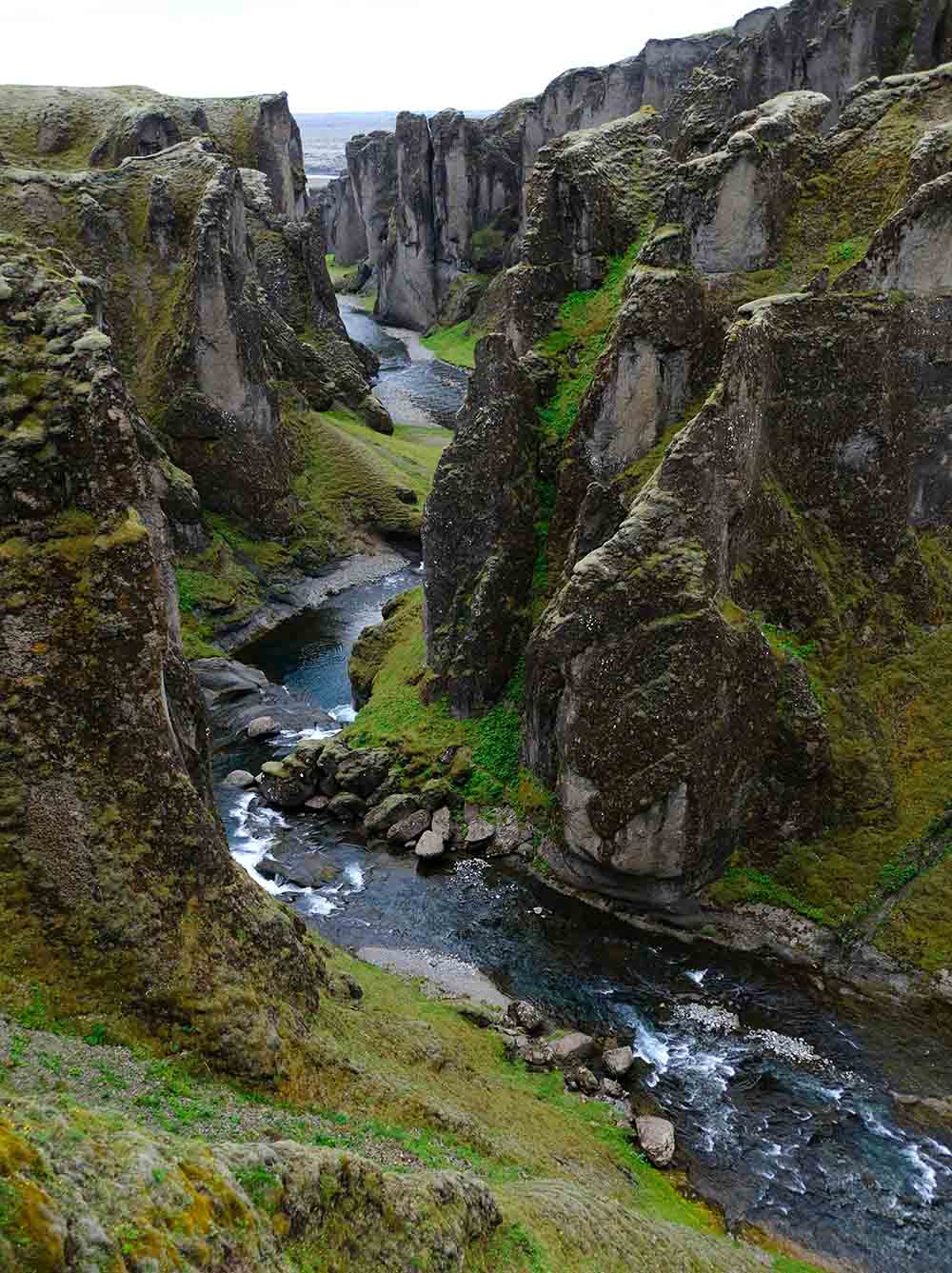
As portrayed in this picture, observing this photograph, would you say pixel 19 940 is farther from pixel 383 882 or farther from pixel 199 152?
pixel 199 152

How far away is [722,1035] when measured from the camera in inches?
1181

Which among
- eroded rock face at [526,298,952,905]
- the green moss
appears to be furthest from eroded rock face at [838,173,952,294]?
the green moss

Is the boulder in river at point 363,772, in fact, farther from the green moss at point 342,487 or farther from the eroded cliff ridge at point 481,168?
the eroded cliff ridge at point 481,168

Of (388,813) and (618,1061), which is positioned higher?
(388,813)

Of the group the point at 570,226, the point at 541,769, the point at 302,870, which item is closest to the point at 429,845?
the point at 302,870

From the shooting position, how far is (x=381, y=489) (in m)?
76.6

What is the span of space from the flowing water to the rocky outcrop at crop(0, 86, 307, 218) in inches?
2708

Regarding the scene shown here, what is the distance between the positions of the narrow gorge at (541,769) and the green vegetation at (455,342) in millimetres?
59011

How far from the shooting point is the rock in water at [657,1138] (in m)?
25.5

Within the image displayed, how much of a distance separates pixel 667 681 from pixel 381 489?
46.4 m

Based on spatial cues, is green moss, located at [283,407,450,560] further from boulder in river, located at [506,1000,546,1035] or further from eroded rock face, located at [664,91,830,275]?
boulder in river, located at [506,1000,546,1035]

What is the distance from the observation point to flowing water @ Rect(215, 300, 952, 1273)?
24672 millimetres

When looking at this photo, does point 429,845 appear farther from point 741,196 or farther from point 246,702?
point 741,196

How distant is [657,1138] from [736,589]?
17.8 m
